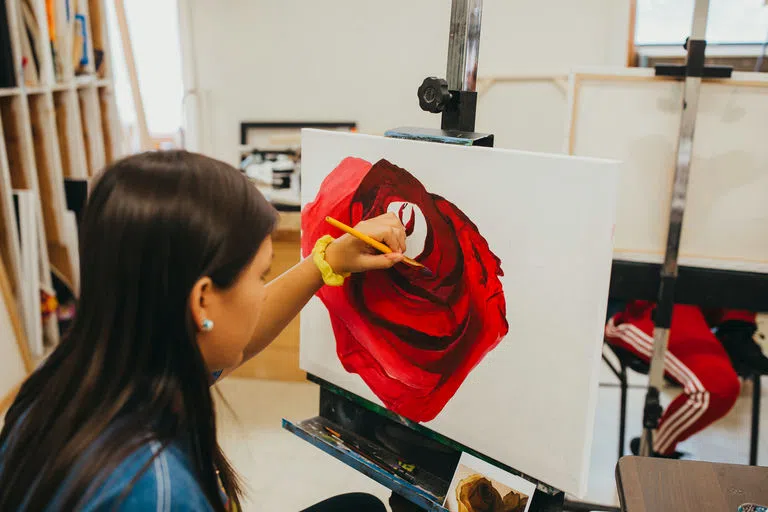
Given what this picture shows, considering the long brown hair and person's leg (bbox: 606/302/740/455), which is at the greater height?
the long brown hair

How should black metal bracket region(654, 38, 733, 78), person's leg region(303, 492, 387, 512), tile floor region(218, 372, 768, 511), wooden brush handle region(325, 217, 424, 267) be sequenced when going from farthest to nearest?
1. tile floor region(218, 372, 768, 511)
2. black metal bracket region(654, 38, 733, 78)
3. person's leg region(303, 492, 387, 512)
4. wooden brush handle region(325, 217, 424, 267)

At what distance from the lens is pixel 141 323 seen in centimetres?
72

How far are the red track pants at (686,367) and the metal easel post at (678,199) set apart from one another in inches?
10.9

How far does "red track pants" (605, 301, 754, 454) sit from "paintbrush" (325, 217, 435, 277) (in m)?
1.02

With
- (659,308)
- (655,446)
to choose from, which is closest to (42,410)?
(659,308)

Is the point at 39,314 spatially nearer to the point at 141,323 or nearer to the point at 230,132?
the point at 230,132

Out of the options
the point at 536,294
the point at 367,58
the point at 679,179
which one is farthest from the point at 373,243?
the point at 367,58

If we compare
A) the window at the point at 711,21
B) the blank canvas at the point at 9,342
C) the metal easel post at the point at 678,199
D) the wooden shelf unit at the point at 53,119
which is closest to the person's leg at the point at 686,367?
the metal easel post at the point at 678,199

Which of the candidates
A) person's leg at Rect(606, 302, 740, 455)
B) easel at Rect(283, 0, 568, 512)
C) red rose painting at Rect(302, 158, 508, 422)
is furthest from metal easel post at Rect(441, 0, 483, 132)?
person's leg at Rect(606, 302, 740, 455)

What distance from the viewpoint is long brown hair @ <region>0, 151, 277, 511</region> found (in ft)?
2.26

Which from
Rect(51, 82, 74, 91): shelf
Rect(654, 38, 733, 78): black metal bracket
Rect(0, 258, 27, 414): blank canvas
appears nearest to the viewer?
Rect(654, 38, 733, 78): black metal bracket

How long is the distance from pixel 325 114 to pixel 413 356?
2.68m

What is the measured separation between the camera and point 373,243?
3.25 feet

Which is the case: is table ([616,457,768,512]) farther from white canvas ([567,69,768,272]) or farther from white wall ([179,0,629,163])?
white wall ([179,0,629,163])
